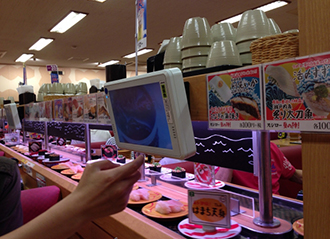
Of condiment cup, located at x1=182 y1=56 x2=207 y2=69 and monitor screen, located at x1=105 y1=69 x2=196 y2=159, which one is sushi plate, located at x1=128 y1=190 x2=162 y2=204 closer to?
monitor screen, located at x1=105 y1=69 x2=196 y2=159

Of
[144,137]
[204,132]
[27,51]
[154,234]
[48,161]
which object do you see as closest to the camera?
[144,137]

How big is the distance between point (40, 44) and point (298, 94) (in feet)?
26.9

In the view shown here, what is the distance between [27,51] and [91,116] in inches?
292

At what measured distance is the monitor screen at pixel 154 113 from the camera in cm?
90

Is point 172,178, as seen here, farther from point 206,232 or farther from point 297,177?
point 297,177

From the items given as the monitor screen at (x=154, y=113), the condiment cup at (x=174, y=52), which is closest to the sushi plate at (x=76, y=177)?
the monitor screen at (x=154, y=113)

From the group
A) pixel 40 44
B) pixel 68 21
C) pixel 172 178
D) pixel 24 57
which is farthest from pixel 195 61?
pixel 24 57

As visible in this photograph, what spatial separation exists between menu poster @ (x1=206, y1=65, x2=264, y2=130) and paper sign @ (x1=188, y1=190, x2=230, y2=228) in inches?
12.4

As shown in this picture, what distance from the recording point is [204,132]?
1854 millimetres

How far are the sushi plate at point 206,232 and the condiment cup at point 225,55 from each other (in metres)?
0.70

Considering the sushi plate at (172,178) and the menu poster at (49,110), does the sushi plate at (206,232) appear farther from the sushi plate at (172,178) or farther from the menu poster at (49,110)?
the menu poster at (49,110)

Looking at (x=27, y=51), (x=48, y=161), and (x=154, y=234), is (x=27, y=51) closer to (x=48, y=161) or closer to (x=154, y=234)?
(x=48, y=161)

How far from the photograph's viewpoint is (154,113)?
A: 981mm

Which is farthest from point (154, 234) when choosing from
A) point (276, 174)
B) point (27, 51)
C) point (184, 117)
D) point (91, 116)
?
point (27, 51)
